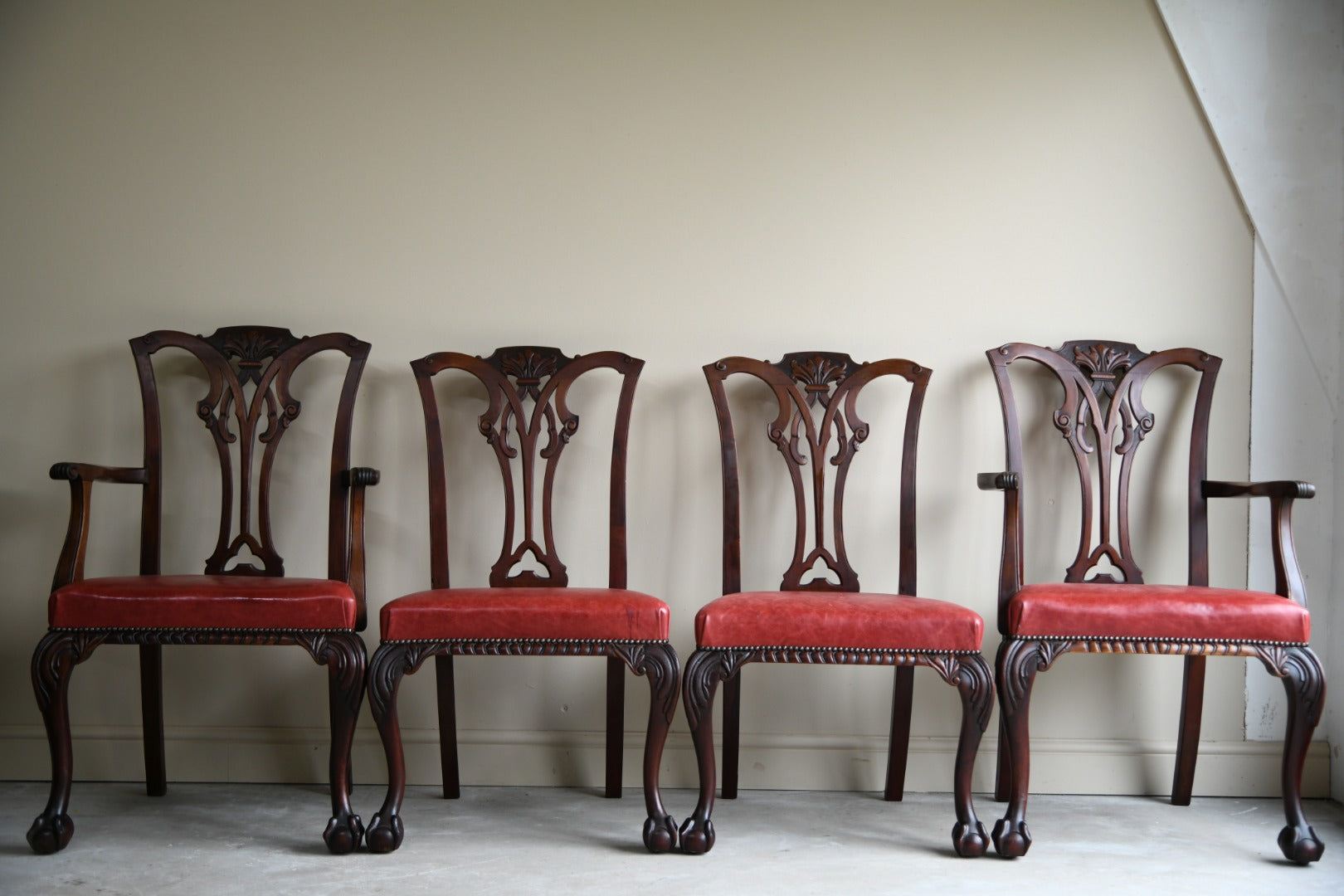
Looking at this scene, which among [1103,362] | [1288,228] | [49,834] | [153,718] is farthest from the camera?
[1288,228]

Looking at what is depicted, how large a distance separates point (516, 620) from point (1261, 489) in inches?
75.6

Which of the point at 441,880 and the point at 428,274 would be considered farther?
the point at 428,274

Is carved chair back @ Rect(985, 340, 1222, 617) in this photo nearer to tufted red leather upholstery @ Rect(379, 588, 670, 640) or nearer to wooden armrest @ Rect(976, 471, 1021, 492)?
wooden armrest @ Rect(976, 471, 1021, 492)

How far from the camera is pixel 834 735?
2.88m

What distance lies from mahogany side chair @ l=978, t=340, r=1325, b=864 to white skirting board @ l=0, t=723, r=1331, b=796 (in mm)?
171

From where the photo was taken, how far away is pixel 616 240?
2.97 m

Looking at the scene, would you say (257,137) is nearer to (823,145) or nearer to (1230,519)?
(823,145)

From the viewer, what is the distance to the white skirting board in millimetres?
2850

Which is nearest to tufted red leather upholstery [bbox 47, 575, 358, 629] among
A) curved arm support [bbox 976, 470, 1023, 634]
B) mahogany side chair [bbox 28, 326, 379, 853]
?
mahogany side chair [bbox 28, 326, 379, 853]

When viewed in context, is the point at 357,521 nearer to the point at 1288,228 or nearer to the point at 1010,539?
the point at 1010,539

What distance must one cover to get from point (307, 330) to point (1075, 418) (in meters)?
2.28

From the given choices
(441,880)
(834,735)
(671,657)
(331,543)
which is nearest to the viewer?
(441,880)

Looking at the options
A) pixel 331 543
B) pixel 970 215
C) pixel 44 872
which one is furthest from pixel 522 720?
pixel 970 215

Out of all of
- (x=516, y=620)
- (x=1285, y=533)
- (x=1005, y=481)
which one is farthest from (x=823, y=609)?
(x=1285, y=533)
